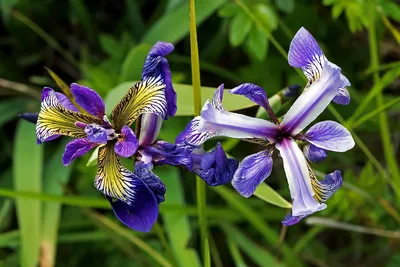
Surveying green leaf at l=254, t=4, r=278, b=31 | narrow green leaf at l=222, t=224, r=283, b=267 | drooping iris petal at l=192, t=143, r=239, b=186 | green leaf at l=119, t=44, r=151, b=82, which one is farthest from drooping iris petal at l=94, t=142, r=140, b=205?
narrow green leaf at l=222, t=224, r=283, b=267

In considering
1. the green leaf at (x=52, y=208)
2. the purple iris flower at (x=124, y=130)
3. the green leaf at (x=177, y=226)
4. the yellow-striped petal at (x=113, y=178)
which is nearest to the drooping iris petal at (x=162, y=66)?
the purple iris flower at (x=124, y=130)

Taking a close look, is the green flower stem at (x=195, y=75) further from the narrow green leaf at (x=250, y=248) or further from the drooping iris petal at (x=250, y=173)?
the narrow green leaf at (x=250, y=248)

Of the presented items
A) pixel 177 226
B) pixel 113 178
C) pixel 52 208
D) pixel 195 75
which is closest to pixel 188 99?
pixel 195 75

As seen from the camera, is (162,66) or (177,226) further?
(177,226)

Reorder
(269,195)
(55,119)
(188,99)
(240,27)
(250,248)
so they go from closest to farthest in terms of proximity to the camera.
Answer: (55,119), (269,195), (188,99), (240,27), (250,248)

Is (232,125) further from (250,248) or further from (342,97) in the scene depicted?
(250,248)

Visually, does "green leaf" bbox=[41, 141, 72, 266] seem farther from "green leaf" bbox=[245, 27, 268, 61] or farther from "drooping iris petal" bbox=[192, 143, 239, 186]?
"drooping iris petal" bbox=[192, 143, 239, 186]
